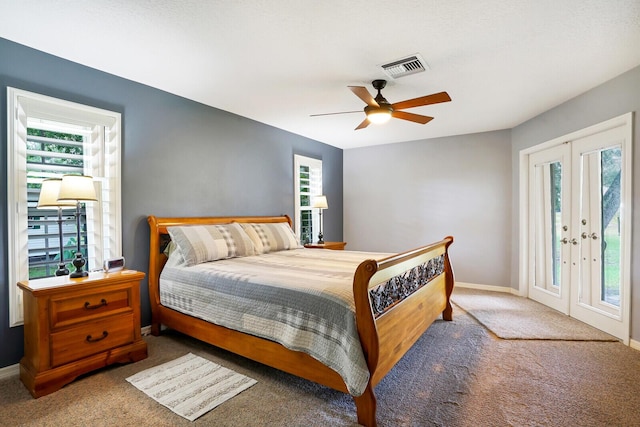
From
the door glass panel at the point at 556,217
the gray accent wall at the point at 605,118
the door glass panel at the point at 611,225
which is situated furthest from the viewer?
the door glass panel at the point at 556,217

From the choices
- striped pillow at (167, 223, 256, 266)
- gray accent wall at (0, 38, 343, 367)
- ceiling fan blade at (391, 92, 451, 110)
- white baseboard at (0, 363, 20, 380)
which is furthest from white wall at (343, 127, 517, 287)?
white baseboard at (0, 363, 20, 380)

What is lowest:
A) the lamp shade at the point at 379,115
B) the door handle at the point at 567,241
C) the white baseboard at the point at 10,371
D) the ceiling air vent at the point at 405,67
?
the white baseboard at the point at 10,371

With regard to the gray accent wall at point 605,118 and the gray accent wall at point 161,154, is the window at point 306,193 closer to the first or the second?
the gray accent wall at point 161,154

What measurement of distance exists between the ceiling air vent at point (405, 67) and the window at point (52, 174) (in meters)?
2.59

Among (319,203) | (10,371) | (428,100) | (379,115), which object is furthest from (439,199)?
(10,371)

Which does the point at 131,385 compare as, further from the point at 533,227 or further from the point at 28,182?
the point at 533,227

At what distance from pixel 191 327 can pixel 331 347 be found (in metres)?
1.55

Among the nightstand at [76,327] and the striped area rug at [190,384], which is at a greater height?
the nightstand at [76,327]

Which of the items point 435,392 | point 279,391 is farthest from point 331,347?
point 435,392

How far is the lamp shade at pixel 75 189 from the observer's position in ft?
7.48

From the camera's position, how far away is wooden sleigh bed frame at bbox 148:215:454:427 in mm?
1761

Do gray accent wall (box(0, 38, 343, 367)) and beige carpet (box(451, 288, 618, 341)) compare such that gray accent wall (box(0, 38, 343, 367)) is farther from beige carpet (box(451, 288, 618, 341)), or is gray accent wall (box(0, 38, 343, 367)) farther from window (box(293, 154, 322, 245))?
beige carpet (box(451, 288, 618, 341))

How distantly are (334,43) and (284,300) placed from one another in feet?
6.40

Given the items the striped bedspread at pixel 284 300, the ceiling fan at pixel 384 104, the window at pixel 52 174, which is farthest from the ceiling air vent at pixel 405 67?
the window at pixel 52 174
